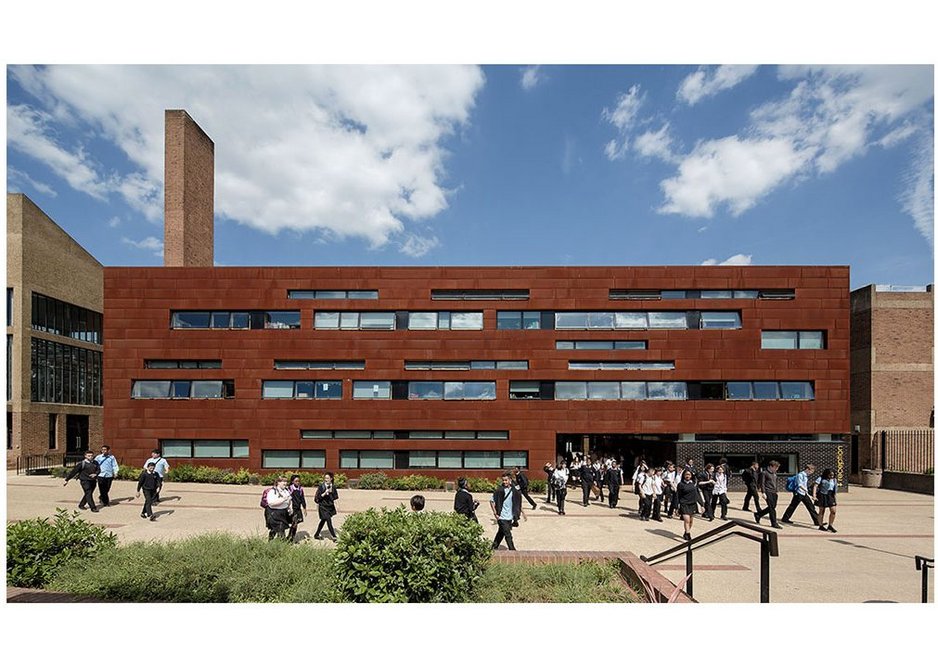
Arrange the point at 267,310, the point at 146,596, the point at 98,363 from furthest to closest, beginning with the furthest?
the point at 98,363 → the point at 267,310 → the point at 146,596

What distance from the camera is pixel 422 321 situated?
24.9 metres

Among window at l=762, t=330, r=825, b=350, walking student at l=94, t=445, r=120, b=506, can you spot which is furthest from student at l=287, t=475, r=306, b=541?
window at l=762, t=330, r=825, b=350

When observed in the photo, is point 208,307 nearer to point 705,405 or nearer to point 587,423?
point 587,423

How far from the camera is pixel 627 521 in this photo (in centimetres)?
1473

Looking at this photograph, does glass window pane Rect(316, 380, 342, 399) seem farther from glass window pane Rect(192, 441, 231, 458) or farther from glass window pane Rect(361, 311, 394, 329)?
glass window pane Rect(192, 441, 231, 458)

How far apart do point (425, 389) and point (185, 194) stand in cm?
2152

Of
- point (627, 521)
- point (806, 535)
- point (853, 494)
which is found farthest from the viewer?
point (853, 494)

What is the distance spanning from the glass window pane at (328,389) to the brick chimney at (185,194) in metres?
14.5

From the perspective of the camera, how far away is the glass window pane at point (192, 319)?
81.1 feet

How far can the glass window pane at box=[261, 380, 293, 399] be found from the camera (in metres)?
24.4

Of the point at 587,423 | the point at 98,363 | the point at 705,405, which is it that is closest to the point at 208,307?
the point at 98,363

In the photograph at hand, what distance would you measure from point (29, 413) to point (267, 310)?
1635cm

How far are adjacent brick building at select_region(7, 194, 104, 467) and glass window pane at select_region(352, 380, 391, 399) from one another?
63.4 feet

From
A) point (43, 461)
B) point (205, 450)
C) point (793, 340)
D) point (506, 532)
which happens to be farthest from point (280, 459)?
point (793, 340)
